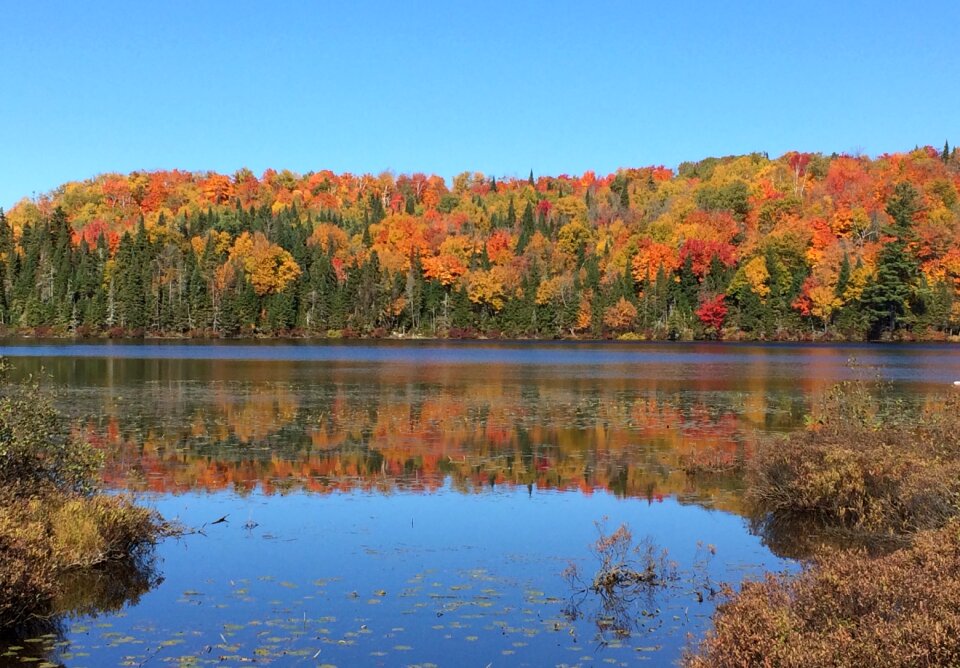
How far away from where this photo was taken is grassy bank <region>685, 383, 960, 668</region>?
8.14 m

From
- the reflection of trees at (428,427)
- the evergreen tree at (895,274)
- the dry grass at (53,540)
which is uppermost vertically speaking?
the evergreen tree at (895,274)

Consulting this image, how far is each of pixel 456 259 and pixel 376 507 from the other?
144178mm

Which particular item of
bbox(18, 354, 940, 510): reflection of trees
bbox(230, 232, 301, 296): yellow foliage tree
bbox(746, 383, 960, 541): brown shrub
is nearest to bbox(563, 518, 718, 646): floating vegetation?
bbox(746, 383, 960, 541): brown shrub

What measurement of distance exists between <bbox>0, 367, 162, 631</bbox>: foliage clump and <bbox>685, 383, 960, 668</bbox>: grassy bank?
8.45 m

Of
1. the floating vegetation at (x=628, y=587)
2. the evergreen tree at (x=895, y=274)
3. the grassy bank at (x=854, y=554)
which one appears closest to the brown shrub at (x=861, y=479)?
the grassy bank at (x=854, y=554)

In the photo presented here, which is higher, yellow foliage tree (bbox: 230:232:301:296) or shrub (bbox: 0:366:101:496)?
yellow foliage tree (bbox: 230:232:301:296)

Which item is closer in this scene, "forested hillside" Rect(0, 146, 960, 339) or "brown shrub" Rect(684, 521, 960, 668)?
"brown shrub" Rect(684, 521, 960, 668)

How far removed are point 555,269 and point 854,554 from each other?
15298 cm

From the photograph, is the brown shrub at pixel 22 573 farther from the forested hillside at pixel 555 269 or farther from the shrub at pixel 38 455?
the forested hillside at pixel 555 269

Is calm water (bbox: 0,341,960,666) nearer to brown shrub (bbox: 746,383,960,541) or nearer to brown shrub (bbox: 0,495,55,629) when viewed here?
brown shrub (bbox: 0,495,55,629)

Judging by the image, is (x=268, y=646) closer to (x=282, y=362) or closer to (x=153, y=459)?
(x=153, y=459)

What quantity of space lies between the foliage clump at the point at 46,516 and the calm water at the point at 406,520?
547 mm

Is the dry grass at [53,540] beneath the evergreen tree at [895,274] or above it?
beneath

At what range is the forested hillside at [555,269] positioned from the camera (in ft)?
436
